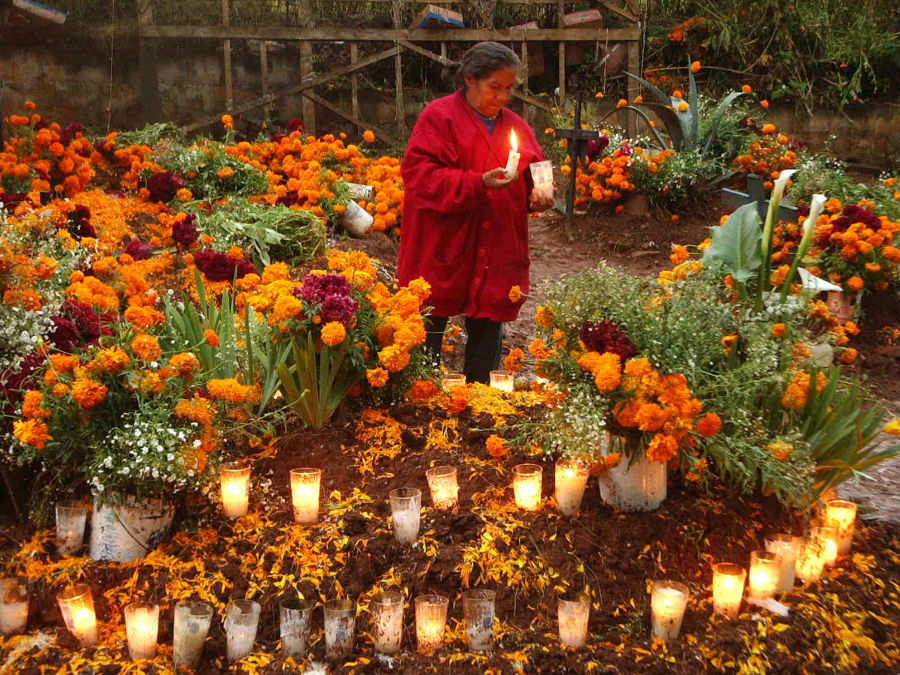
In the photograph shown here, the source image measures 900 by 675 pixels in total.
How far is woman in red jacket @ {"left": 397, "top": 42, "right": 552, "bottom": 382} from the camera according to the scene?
13.0 feet

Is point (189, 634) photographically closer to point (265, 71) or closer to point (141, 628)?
point (141, 628)

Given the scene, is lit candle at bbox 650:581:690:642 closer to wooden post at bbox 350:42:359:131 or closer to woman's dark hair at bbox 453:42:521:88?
woman's dark hair at bbox 453:42:521:88

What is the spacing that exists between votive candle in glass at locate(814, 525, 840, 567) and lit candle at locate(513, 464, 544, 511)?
3.01 ft

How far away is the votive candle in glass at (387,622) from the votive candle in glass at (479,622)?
187mm

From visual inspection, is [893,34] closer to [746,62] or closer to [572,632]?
[746,62]

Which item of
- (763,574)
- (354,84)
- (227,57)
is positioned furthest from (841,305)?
(227,57)

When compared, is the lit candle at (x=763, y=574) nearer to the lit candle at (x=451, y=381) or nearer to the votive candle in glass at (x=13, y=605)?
the lit candle at (x=451, y=381)

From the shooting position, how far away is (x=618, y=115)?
36.1 feet

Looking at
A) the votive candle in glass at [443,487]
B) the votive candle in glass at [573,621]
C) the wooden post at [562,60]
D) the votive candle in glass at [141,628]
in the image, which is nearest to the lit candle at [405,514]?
the votive candle in glass at [443,487]

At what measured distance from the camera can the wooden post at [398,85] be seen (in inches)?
409

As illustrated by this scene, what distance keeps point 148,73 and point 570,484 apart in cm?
863

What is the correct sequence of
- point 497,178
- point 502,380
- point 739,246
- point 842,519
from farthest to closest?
point 502,380, point 497,178, point 739,246, point 842,519

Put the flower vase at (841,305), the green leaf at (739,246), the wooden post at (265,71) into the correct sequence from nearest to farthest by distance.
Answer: the green leaf at (739,246) < the flower vase at (841,305) < the wooden post at (265,71)

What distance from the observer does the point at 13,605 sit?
2.60 meters
